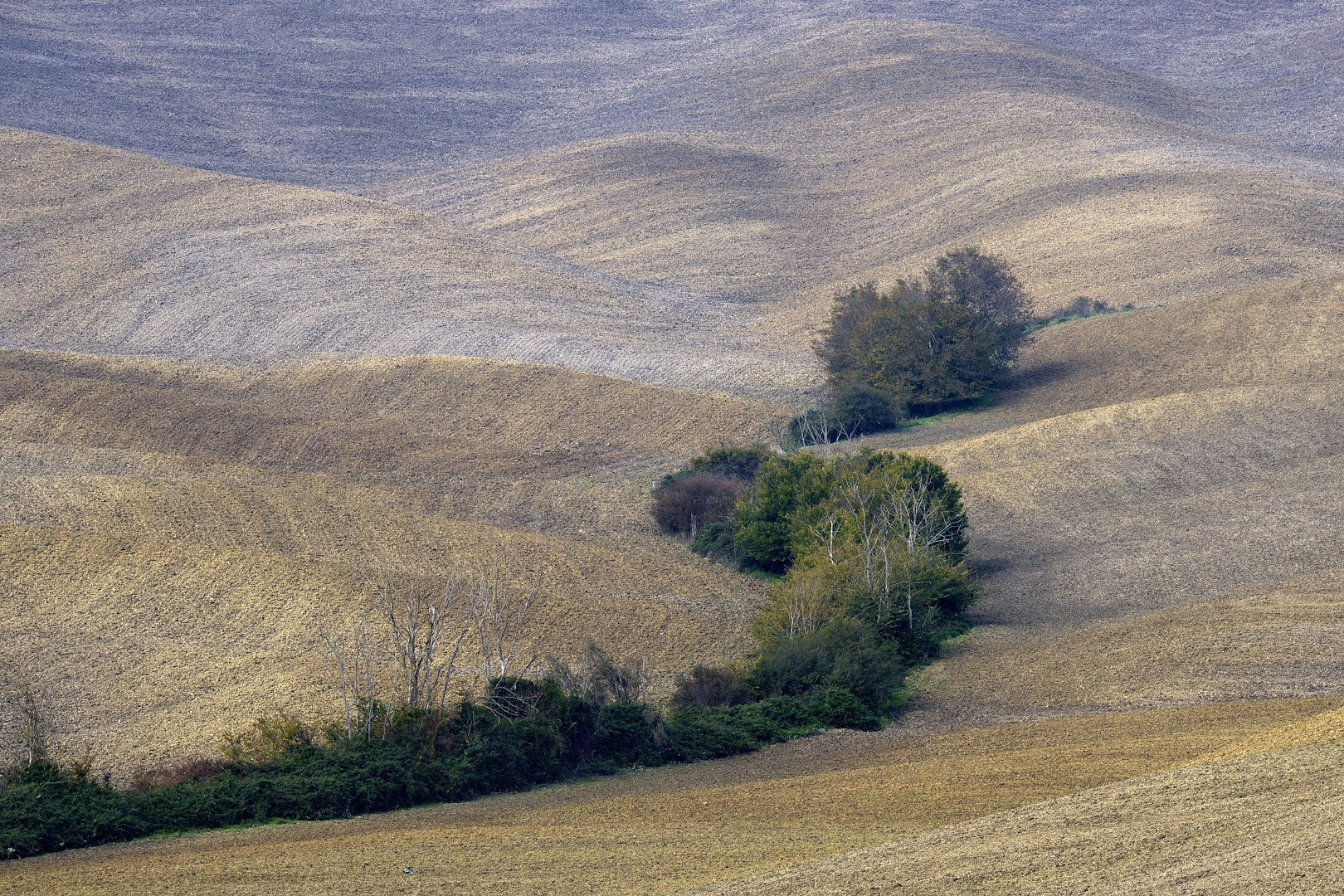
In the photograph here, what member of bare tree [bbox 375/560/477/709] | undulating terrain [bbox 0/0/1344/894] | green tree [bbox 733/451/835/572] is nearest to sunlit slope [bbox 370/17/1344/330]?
undulating terrain [bbox 0/0/1344/894]

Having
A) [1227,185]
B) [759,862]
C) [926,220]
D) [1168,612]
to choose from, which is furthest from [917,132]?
[759,862]

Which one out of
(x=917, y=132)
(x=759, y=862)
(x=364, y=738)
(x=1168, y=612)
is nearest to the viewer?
(x=759, y=862)

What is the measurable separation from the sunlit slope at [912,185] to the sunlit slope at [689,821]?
57.2 metres

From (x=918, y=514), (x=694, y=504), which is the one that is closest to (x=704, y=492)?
(x=694, y=504)

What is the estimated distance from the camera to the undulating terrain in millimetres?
21375

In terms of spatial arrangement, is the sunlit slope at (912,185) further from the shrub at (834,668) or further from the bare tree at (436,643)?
the shrub at (834,668)

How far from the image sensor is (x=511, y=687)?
1105 inches

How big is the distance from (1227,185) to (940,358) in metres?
41.8

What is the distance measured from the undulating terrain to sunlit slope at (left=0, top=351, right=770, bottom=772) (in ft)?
0.73

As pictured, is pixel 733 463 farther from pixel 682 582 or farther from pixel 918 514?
pixel 918 514

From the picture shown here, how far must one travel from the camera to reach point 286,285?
8712cm

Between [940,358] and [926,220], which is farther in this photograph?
[926,220]

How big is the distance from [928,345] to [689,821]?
46.9 metres

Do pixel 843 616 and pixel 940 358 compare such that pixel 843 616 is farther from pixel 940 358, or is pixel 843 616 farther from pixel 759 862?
pixel 940 358
